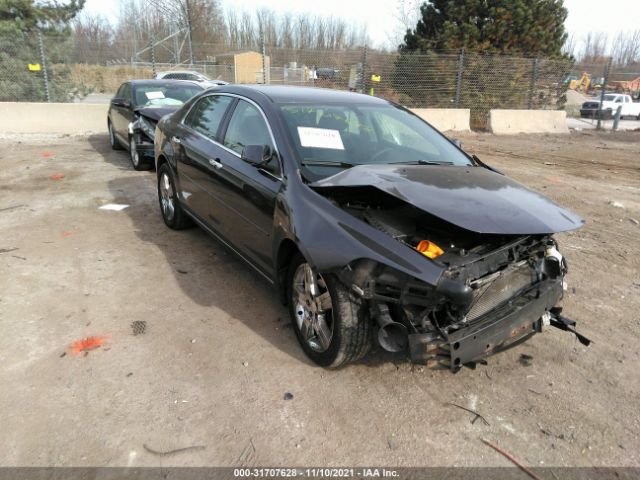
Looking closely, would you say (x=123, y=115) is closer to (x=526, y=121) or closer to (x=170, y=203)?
(x=170, y=203)

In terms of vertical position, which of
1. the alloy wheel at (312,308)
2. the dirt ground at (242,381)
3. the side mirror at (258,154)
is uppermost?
the side mirror at (258,154)

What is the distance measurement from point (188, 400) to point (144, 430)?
1.00 feet

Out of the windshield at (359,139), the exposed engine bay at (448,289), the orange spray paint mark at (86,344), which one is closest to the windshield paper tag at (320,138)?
the windshield at (359,139)

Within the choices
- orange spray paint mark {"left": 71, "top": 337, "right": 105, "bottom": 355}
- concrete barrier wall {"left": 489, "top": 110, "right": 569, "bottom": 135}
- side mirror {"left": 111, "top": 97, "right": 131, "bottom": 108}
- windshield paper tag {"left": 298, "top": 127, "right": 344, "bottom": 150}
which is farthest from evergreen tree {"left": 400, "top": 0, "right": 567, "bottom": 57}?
orange spray paint mark {"left": 71, "top": 337, "right": 105, "bottom": 355}

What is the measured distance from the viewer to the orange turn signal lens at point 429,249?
259 cm

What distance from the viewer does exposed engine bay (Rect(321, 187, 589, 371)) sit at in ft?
8.29

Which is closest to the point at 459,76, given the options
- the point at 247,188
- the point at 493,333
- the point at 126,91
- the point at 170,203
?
the point at 126,91

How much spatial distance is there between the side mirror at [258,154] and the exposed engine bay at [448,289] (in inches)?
26.0

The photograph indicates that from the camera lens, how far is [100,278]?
4359 mm

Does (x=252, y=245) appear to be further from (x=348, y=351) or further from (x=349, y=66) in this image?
(x=349, y=66)

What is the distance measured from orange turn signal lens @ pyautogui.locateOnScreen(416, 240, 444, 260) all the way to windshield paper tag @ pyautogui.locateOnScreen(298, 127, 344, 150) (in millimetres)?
1228

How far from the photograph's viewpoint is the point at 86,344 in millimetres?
3318

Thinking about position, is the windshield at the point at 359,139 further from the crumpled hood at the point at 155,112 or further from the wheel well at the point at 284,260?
the crumpled hood at the point at 155,112

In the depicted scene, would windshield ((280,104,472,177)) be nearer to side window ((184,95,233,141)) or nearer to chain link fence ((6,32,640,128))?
side window ((184,95,233,141))
